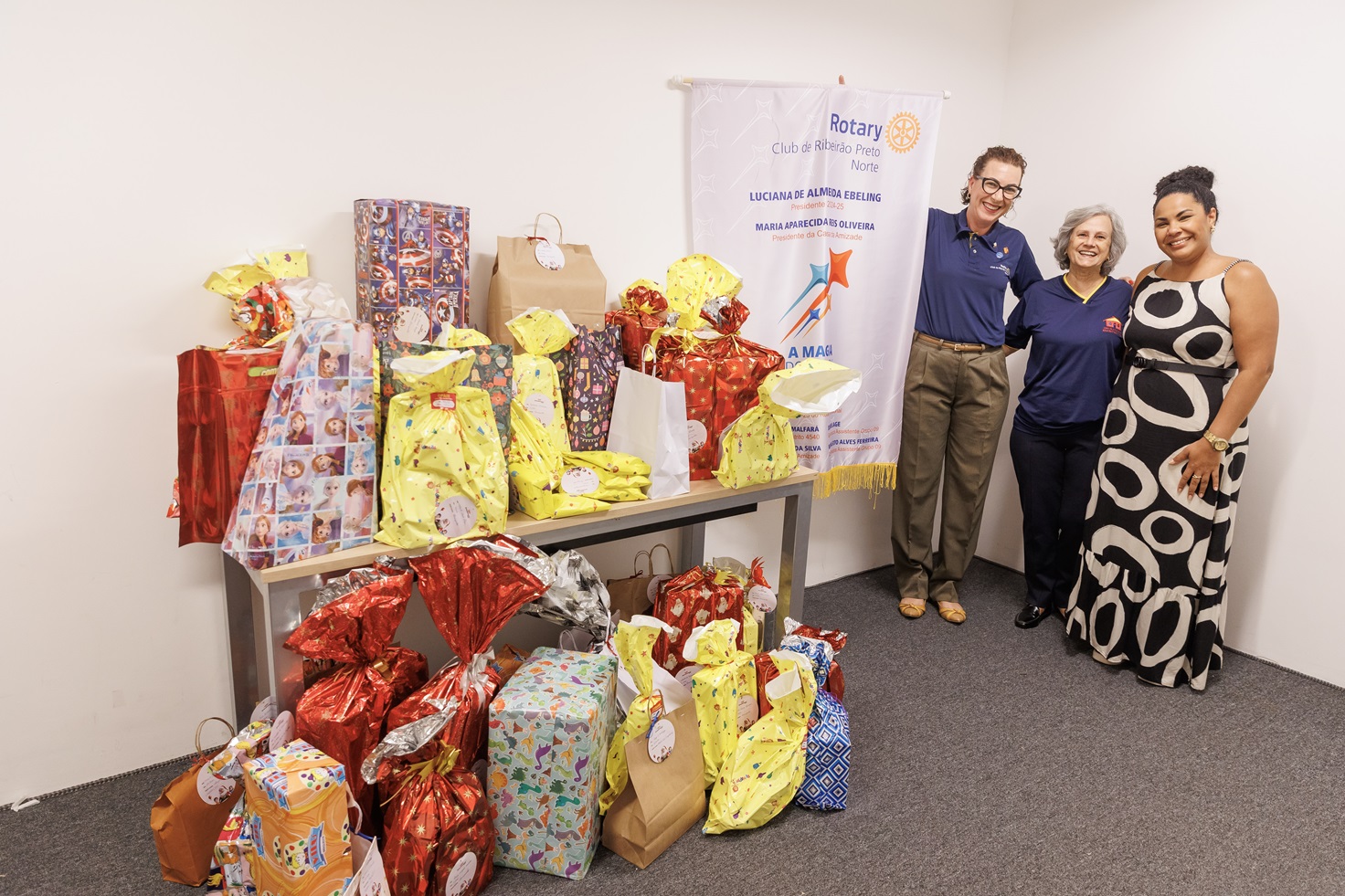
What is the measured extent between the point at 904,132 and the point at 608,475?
1597 millimetres

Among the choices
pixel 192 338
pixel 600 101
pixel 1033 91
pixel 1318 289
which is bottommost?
pixel 192 338

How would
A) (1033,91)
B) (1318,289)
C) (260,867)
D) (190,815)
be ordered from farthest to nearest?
1. (1033,91)
2. (1318,289)
3. (190,815)
4. (260,867)

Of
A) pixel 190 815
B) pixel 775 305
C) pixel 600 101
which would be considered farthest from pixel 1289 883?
pixel 600 101

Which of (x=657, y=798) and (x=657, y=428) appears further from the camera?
(x=657, y=428)

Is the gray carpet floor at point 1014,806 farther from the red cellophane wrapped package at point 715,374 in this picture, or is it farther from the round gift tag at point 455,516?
the red cellophane wrapped package at point 715,374

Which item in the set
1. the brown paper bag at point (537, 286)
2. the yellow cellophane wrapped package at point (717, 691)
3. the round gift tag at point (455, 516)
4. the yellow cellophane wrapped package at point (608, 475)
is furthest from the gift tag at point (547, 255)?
the yellow cellophane wrapped package at point (717, 691)

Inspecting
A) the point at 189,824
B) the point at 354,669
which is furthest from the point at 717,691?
the point at 189,824

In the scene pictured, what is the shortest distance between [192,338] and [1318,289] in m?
3.18

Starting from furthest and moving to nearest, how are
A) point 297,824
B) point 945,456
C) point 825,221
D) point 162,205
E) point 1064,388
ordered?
point 945,456
point 1064,388
point 825,221
point 162,205
point 297,824

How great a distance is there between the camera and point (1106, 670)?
2768 millimetres

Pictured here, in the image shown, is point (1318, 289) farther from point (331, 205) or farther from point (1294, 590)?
point (331, 205)

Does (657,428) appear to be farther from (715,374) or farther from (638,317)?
(638,317)

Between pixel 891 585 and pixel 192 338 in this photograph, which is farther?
pixel 891 585

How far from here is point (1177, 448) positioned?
2.58 metres
